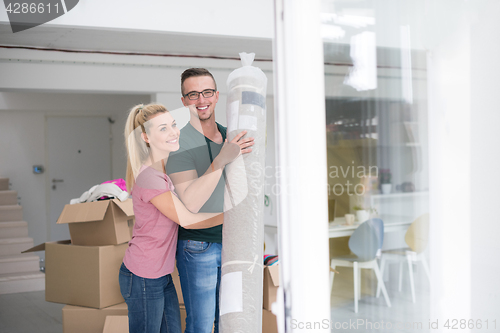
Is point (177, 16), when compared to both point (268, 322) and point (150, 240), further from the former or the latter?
point (268, 322)

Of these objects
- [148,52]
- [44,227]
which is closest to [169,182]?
[148,52]

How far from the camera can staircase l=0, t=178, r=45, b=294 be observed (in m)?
4.40

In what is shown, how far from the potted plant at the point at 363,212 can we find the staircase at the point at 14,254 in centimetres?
449

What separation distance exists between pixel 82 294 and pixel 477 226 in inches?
88.1

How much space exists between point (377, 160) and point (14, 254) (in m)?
5.12

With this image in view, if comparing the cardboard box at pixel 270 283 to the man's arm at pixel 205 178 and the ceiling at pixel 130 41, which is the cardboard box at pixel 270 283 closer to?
the man's arm at pixel 205 178

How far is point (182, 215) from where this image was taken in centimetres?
143

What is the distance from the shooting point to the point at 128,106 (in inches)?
256

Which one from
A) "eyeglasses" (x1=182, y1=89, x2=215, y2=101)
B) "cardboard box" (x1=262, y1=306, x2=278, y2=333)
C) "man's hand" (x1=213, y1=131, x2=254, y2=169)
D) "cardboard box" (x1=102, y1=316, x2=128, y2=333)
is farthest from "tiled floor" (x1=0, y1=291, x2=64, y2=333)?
"man's hand" (x1=213, y1=131, x2=254, y2=169)

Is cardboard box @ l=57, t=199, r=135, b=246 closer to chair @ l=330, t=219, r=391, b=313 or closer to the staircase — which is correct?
chair @ l=330, t=219, r=391, b=313

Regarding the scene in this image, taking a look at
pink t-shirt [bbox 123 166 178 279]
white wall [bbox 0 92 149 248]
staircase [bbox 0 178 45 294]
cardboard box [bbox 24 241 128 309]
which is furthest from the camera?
white wall [bbox 0 92 149 248]

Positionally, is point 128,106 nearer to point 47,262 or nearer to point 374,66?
point 47,262

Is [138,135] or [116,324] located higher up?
[138,135]

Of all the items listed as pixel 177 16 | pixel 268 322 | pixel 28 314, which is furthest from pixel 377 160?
pixel 28 314
